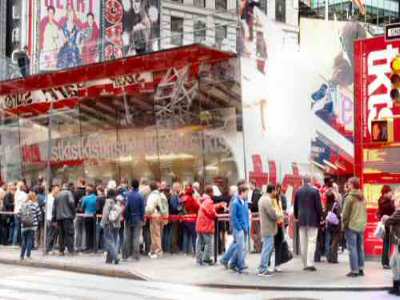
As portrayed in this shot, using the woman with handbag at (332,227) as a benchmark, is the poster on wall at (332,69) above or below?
above

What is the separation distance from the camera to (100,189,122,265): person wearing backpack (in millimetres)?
18531

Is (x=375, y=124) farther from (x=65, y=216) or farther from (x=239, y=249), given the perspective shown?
(x=65, y=216)

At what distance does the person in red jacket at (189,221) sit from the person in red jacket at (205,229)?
2050 mm

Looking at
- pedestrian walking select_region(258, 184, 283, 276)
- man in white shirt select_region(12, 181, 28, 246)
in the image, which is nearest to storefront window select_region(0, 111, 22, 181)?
man in white shirt select_region(12, 181, 28, 246)

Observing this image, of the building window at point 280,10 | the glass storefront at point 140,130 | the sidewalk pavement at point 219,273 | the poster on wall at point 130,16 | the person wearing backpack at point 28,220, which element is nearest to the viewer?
the sidewalk pavement at point 219,273

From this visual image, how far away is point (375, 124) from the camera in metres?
17.0

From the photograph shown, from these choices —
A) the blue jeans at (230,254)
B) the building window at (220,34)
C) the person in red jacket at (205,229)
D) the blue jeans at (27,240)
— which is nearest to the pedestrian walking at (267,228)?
the blue jeans at (230,254)

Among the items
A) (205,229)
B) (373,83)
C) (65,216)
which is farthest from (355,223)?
(65,216)

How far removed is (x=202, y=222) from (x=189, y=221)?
2.67 meters

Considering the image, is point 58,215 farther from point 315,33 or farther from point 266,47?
point 315,33

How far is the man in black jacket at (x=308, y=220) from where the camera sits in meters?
16.6

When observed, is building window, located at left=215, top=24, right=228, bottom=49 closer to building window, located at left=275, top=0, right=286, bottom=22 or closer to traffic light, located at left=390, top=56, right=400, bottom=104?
traffic light, located at left=390, top=56, right=400, bottom=104

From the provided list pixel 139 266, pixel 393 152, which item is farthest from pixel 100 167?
pixel 393 152

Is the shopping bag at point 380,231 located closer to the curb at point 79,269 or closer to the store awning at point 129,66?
the curb at point 79,269
